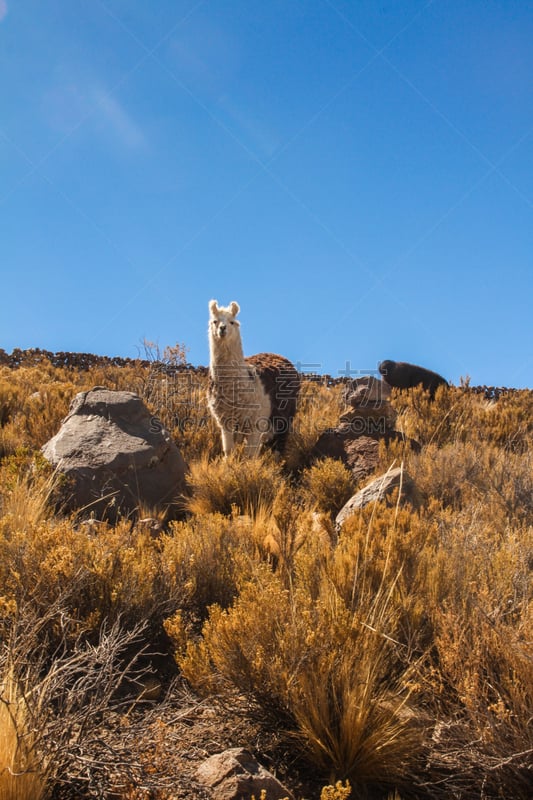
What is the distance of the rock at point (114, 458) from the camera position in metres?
6.33

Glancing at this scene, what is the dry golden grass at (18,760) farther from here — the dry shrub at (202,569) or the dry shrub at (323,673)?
the dry shrub at (202,569)

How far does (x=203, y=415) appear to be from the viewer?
1022 centimetres

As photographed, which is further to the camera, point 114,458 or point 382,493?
point 114,458

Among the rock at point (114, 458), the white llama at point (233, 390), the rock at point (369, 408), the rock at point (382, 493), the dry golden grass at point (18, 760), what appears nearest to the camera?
the dry golden grass at point (18, 760)

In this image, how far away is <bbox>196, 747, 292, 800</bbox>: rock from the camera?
230 centimetres

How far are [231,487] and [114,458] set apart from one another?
1.42 meters

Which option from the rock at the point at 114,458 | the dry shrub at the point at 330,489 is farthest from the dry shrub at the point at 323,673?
the dry shrub at the point at 330,489

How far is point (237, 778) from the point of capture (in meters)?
2.33

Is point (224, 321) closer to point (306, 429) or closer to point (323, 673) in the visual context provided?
point (306, 429)

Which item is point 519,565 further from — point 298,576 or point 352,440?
point 352,440

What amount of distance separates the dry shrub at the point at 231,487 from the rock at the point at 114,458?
298 millimetres

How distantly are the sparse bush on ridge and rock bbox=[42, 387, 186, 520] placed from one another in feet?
1.23

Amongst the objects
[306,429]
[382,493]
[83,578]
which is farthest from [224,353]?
[83,578]

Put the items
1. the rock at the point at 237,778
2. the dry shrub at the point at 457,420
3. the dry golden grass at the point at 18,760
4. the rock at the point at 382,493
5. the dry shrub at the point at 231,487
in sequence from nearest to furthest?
the dry golden grass at the point at 18,760 < the rock at the point at 237,778 < the rock at the point at 382,493 < the dry shrub at the point at 231,487 < the dry shrub at the point at 457,420
